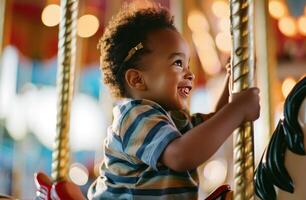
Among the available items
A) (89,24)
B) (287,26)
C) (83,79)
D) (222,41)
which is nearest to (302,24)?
(287,26)

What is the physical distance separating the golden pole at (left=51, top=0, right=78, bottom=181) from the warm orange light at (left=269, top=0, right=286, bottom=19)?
9.90 feet

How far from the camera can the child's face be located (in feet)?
3.50

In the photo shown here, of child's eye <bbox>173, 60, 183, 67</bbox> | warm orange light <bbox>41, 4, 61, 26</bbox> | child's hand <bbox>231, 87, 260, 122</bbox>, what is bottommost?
child's hand <bbox>231, 87, 260, 122</bbox>

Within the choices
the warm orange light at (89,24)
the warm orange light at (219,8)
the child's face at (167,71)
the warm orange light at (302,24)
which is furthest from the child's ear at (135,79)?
the warm orange light at (89,24)

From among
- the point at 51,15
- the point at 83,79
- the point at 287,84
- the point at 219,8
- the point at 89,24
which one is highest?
the point at 51,15

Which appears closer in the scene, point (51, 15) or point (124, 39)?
point (124, 39)

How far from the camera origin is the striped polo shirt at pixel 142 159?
94 centimetres

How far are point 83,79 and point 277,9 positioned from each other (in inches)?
82.8

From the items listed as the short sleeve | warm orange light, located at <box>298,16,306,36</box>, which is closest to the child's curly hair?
the short sleeve

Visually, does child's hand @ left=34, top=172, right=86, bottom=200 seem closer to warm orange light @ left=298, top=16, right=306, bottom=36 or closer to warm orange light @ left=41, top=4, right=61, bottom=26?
warm orange light @ left=298, top=16, right=306, bottom=36

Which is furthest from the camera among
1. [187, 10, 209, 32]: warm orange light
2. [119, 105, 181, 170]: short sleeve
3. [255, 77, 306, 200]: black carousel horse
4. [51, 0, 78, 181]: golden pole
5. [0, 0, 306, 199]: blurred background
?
[0, 0, 306, 199]: blurred background

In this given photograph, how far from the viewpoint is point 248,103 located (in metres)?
0.84

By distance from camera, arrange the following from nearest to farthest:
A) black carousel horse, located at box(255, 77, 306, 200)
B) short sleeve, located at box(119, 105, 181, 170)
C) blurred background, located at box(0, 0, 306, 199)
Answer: black carousel horse, located at box(255, 77, 306, 200) → short sleeve, located at box(119, 105, 181, 170) → blurred background, located at box(0, 0, 306, 199)

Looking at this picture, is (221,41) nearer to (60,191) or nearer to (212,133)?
(60,191)
